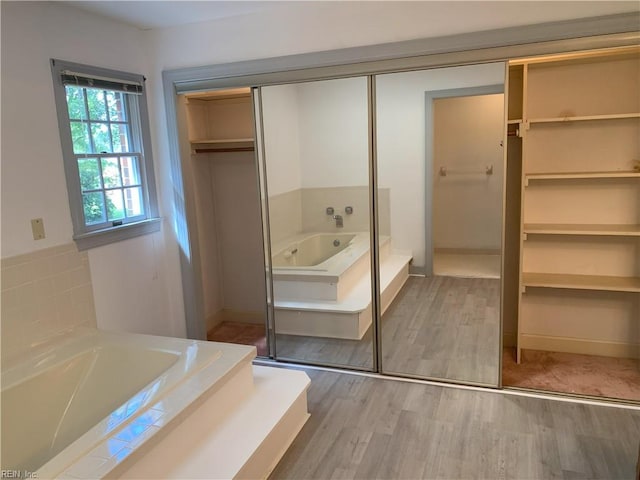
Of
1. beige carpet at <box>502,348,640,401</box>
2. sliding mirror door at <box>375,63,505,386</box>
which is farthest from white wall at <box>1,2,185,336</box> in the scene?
beige carpet at <box>502,348,640,401</box>

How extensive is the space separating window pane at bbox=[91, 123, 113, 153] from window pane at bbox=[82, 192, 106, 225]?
30cm

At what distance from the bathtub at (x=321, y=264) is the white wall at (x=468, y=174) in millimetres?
438

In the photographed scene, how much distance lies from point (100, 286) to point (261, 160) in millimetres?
1366

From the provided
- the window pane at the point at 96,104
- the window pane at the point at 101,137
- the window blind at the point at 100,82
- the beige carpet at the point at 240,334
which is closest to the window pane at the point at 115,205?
the window pane at the point at 101,137

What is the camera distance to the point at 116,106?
316 cm

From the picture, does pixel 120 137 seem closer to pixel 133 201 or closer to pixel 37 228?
pixel 133 201

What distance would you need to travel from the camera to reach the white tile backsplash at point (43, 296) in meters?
2.40

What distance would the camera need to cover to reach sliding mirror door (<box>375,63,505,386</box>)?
111 inches

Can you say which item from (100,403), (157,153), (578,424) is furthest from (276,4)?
→ (578,424)

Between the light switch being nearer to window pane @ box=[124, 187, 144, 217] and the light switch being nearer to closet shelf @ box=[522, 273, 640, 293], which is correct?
window pane @ box=[124, 187, 144, 217]

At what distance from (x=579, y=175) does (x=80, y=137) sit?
3.10 m

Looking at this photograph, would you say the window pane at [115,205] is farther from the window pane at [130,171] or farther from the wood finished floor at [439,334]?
the wood finished floor at [439,334]

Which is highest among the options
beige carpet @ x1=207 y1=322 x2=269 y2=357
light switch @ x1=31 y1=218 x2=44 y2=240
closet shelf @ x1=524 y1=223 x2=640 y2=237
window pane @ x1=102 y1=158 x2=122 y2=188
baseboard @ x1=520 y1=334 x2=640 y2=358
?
window pane @ x1=102 y1=158 x2=122 y2=188

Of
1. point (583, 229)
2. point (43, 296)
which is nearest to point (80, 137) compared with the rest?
point (43, 296)
